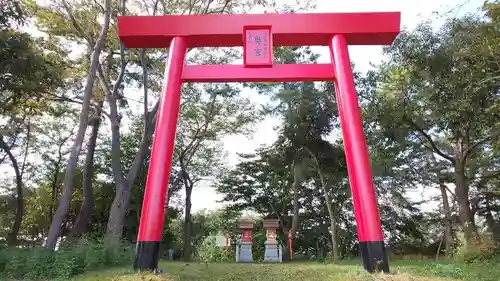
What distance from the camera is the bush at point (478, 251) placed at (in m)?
9.77

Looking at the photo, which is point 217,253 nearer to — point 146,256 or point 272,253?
point 272,253

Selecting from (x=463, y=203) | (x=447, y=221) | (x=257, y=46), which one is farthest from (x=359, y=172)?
(x=447, y=221)

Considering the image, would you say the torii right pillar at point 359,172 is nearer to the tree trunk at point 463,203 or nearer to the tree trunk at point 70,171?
the tree trunk at point 70,171

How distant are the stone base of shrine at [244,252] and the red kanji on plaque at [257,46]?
8.41 m

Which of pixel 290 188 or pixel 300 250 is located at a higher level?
pixel 290 188

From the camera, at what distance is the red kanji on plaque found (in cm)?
677

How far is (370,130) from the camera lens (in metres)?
14.5

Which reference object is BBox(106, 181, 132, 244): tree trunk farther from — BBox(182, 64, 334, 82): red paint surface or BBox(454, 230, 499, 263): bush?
BBox(454, 230, 499, 263): bush

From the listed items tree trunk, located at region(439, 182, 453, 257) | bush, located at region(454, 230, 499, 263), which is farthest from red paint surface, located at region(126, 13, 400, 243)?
tree trunk, located at region(439, 182, 453, 257)

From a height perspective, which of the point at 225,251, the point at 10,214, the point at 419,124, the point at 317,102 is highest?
the point at 317,102

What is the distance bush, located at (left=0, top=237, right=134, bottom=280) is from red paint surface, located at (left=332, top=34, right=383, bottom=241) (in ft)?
16.3

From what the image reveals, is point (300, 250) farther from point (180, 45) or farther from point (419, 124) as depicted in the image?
point (180, 45)

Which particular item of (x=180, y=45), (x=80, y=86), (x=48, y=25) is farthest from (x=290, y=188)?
(x=180, y=45)

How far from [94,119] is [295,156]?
25.8 ft
